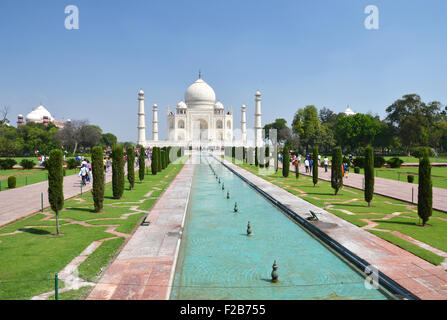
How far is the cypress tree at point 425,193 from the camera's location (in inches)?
324

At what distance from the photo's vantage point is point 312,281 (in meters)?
5.31

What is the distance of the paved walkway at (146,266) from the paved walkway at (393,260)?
3163 millimetres

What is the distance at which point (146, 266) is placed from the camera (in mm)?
5453

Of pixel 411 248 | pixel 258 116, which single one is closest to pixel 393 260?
pixel 411 248

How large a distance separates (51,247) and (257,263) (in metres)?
3.77

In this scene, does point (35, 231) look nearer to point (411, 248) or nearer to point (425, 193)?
point (411, 248)

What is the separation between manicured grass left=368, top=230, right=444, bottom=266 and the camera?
5.85 metres

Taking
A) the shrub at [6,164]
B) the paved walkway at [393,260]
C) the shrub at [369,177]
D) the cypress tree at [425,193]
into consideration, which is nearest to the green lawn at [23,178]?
the shrub at [6,164]

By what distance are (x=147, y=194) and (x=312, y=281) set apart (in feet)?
30.5

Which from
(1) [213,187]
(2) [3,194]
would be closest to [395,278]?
(1) [213,187]

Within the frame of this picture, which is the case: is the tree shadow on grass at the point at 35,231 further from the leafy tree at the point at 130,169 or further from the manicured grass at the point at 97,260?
the leafy tree at the point at 130,169

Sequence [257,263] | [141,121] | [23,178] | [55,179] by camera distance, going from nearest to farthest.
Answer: [257,263]
[55,179]
[23,178]
[141,121]

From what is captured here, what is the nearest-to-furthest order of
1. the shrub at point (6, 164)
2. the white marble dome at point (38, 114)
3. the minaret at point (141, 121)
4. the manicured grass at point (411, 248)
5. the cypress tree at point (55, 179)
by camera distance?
1. the manicured grass at point (411, 248)
2. the cypress tree at point (55, 179)
3. the shrub at point (6, 164)
4. the minaret at point (141, 121)
5. the white marble dome at point (38, 114)
